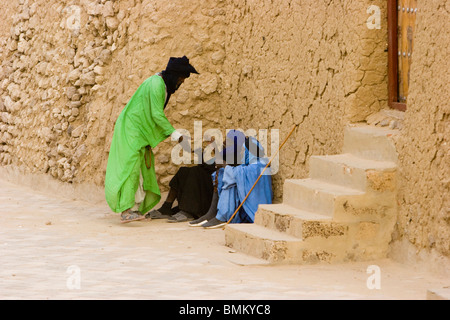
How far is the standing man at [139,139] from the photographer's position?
27.1 ft

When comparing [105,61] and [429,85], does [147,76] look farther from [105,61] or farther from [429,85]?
[429,85]

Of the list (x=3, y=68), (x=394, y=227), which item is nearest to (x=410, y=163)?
(x=394, y=227)

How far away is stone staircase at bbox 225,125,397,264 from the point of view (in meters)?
6.00

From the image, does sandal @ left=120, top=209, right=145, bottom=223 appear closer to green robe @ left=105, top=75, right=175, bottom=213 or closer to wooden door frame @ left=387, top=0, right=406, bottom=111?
green robe @ left=105, top=75, right=175, bottom=213

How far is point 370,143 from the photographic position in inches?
254

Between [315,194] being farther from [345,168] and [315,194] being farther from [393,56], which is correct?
[393,56]

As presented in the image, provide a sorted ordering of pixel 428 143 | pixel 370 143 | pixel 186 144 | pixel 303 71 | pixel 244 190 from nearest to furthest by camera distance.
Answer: pixel 428 143 → pixel 370 143 → pixel 303 71 → pixel 244 190 → pixel 186 144

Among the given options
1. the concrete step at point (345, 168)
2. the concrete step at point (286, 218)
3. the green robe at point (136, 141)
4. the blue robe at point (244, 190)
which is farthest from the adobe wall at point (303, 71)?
the green robe at point (136, 141)

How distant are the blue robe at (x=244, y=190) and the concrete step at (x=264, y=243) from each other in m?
1.09

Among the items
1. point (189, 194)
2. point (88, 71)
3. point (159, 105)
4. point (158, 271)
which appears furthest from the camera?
point (88, 71)

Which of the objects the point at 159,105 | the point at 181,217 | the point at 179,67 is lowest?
the point at 181,217

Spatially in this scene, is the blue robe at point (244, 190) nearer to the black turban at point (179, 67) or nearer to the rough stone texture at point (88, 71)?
the black turban at point (179, 67)

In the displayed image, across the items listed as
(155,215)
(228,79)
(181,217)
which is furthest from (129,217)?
(228,79)

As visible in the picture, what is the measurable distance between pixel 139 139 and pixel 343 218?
287 centimetres
